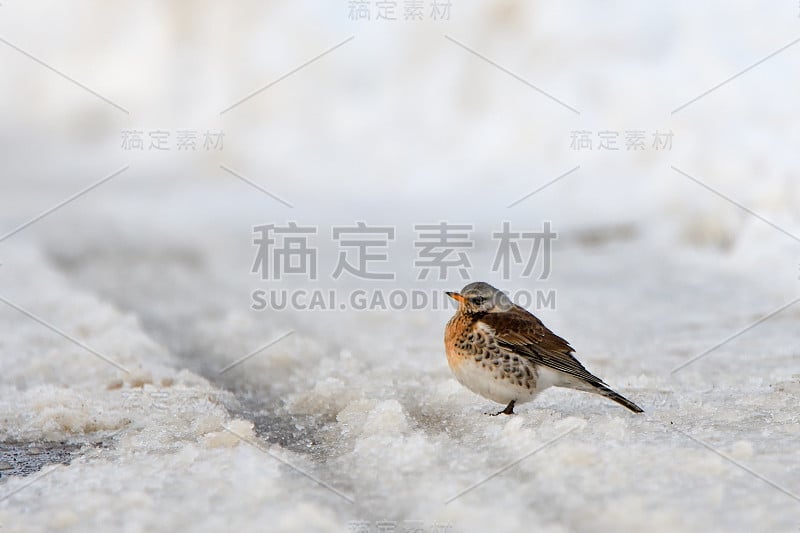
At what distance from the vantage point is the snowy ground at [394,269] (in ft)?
11.7

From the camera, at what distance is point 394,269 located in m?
10.1

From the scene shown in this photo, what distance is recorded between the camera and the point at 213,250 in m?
11.3

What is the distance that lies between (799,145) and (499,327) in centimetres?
655

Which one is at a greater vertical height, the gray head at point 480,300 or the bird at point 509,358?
the gray head at point 480,300

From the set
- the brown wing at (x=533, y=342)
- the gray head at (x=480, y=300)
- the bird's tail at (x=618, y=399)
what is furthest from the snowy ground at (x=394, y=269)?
the gray head at (x=480, y=300)

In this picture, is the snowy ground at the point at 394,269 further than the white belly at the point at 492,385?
No

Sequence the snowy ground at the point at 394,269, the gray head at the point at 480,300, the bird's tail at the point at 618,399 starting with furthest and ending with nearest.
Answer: the gray head at the point at 480,300 → the bird's tail at the point at 618,399 → the snowy ground at the point at 394,269

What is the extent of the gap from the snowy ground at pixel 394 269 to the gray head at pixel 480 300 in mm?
586

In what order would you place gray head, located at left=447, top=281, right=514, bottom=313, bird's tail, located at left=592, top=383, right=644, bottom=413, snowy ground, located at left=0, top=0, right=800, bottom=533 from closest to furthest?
snowy ground, located at left=0, top=0, right=800, bottom=533 → bird's tail, located at left=592, top=383, right=644, bottom=413 → gray head, located at left=447, top=281, right=514, bottom=313

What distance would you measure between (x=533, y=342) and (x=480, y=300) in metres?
0.41

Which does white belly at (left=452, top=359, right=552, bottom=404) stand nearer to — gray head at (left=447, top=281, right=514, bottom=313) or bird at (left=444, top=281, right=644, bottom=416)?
bird at (left=444, top=281, right=644, bottom=416)

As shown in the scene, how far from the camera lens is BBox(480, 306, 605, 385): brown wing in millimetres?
4703

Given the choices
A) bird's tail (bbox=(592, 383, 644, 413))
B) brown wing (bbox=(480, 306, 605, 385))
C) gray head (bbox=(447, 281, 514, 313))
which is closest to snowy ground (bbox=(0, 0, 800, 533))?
bird's tail (bbox=(592, 383, 644, 413))

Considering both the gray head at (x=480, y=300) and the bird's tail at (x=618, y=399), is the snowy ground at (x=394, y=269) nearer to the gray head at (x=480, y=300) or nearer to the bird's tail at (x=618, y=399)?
the bird's tail at (x=618, y=399)
